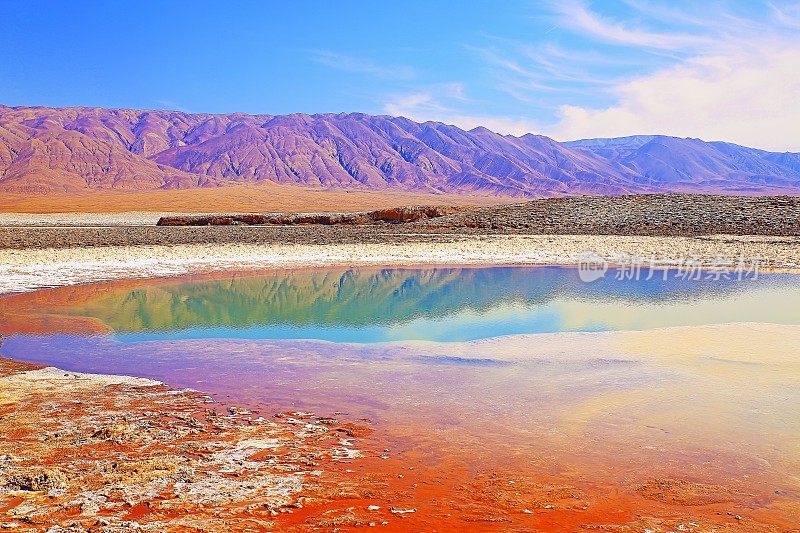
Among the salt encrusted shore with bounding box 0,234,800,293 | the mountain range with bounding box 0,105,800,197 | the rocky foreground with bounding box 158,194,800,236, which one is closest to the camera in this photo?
the salt encrusted shore with bounding box 0,234,800,293

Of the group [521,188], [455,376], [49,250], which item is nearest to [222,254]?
[49,250]

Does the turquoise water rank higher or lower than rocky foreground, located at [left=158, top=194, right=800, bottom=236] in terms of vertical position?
lower

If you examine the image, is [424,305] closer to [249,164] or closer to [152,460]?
[152,460]

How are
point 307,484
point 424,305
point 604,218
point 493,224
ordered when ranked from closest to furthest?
point 307,484, point 424,305, point 604,218, point 493,224

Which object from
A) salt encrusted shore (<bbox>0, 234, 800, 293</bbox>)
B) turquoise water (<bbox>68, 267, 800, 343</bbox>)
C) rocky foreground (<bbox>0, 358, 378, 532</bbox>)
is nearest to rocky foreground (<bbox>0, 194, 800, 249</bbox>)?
salt encrusted shore (<bbox>0, 234, 800, 293</bbox>)

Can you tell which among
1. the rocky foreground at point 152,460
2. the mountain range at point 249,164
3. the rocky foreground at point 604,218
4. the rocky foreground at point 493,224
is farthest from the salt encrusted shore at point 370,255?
the mountain range at point 249,164

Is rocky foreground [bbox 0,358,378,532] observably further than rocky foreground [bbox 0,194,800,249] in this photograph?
No

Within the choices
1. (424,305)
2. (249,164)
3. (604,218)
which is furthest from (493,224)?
(249,164)

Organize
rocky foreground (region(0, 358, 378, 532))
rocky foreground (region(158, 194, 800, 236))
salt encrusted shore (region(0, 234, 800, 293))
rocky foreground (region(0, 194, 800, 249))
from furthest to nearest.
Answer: rocky foreground (region(158, 194, 800, 236)) → rocky foreground (region(0, 194, 800, 249)) → salt encrusted shore (region(0, 234, 800, 293)) → rocky foreground (region(0, 358, 378, 532))

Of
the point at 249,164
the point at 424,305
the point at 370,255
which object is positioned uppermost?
the point at 249,164

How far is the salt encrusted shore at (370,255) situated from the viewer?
19.0 meters

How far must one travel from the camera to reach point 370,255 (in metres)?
23.4

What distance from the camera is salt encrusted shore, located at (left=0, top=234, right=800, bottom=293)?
19047 mm

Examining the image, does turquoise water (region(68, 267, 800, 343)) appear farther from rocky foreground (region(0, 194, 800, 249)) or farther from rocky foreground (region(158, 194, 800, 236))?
rocky foreground (region(158, 194, 800, 236))
